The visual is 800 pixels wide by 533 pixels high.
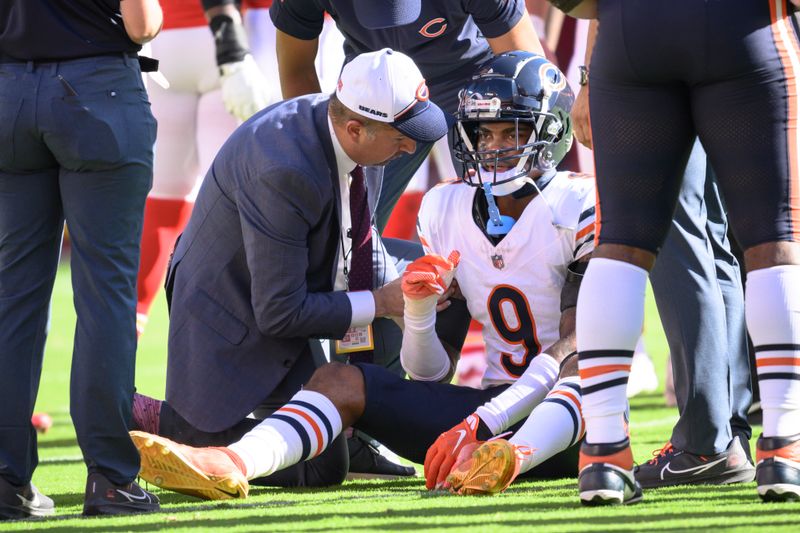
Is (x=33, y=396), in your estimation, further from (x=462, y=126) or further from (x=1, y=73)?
(x=462, y=126)

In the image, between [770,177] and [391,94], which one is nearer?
[770,177]

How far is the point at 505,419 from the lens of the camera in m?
3.90

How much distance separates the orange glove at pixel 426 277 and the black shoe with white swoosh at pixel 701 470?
2.58ft

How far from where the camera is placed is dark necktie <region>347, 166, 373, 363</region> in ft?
14.3

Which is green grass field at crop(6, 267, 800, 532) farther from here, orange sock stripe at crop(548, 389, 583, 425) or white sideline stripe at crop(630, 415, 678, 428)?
white sideline stripe at crop(630, 415, 678, 428)

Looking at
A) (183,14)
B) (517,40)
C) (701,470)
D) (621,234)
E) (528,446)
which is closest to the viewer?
(621,234)

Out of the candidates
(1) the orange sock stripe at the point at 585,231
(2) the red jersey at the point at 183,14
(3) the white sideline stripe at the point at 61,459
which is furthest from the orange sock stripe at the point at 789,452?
(2) the red jersey at the point at 183,14

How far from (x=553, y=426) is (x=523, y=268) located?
1.92 feet

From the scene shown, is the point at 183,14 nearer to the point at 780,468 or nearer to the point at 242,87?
the point at 242,87

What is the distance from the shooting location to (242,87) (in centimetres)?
607

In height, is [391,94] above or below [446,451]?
above

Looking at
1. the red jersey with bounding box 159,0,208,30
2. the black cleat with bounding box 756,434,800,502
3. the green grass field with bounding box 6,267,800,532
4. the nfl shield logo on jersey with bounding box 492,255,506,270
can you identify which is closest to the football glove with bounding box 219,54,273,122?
the red jersey with bounding box 159,0,208,30

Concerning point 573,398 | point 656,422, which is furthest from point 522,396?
point 656,422

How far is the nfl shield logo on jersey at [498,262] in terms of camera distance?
4172 mm
